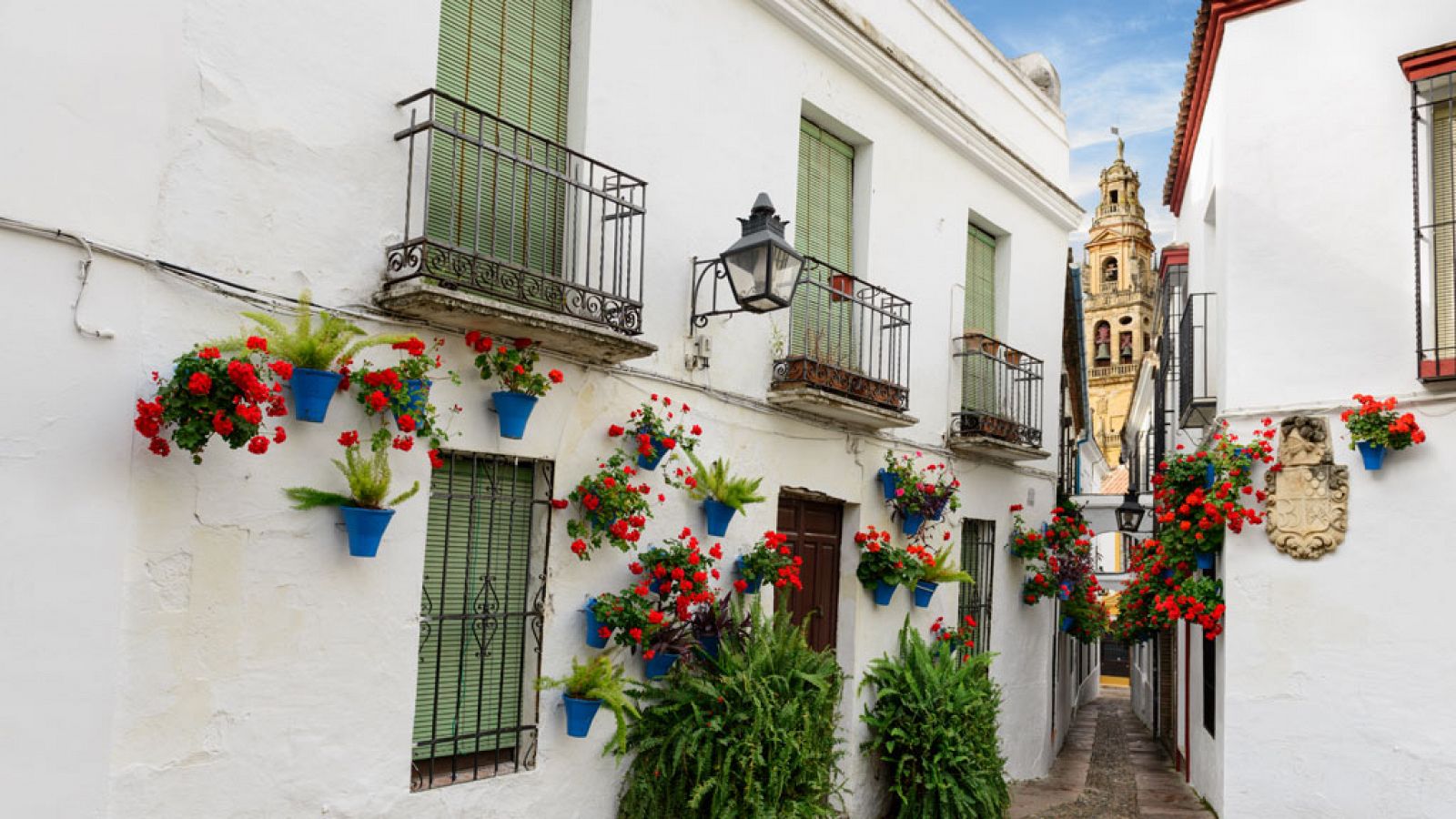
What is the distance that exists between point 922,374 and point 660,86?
3.60 m

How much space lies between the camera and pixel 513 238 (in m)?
5.88

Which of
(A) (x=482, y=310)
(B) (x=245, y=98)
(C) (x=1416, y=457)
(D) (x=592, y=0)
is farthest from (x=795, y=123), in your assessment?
(C) (x=1416, y=457)

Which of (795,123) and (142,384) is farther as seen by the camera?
(795,123)

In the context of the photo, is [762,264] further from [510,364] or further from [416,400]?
[416,400]

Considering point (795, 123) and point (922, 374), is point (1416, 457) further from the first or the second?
point (795, 123)

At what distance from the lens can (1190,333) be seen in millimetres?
9859

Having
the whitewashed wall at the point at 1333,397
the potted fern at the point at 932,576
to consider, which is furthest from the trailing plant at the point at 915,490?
the whitewashed wall at the point at 1333,397

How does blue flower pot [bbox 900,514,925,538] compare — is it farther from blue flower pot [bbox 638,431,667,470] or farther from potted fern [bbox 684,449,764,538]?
blue flower pot [bbox 638,431,667,470]

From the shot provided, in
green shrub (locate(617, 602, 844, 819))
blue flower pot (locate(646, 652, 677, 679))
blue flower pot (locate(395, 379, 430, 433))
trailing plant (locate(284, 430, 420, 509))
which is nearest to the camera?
trailing plant (locate(284, 430, 420, 509))

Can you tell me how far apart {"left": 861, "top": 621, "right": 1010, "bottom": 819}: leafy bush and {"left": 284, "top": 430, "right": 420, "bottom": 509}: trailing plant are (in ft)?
15.1

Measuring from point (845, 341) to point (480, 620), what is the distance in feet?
13.0

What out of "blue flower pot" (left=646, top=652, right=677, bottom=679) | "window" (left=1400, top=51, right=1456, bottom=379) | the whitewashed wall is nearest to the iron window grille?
"window" (left=1400, top=51, right=1456, bottom=379)

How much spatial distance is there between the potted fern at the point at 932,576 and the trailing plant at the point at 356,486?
4.75 meters

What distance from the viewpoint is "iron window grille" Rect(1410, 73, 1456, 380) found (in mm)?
7379
